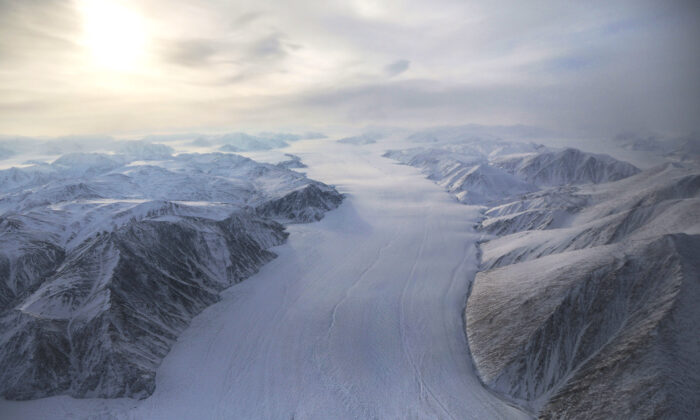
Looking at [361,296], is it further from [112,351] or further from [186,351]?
[112,351]

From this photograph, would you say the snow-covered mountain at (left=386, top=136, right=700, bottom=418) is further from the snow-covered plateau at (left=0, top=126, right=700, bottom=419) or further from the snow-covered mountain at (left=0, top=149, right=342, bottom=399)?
the snow-covered mountain at (left=0, top=149, right=342, bottom=399)

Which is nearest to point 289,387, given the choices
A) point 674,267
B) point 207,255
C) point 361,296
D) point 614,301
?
point 361,296

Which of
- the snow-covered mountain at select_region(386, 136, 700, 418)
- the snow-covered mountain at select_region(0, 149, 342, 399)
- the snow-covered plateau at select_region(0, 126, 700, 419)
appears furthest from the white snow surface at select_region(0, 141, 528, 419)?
the snow-covered mountain at select_region(386, 136, 700, 418)

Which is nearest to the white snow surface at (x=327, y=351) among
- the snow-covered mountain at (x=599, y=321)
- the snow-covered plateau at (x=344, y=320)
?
the snow-covered plateau at (x=344, y=320)

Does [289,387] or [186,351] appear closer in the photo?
[289,387]

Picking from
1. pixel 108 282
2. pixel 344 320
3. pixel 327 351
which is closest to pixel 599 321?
pixel 344 320

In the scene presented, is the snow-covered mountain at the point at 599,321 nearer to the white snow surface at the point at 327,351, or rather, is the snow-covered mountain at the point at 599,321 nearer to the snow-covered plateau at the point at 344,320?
the snow-covered plateau at the point at 344,320
